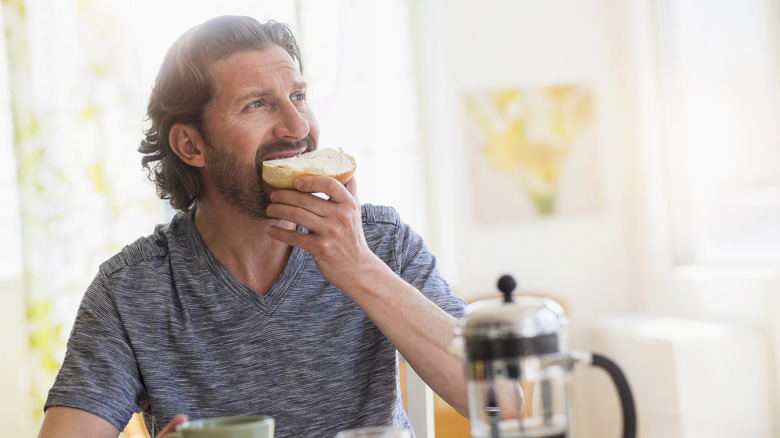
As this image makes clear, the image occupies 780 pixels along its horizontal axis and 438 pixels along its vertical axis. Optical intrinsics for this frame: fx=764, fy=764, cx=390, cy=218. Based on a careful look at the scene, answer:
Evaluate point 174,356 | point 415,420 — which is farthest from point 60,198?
point 415,420

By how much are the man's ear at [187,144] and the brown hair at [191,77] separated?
15 mm

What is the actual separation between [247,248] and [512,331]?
35.7 inches

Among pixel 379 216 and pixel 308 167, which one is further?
pixel 379 216

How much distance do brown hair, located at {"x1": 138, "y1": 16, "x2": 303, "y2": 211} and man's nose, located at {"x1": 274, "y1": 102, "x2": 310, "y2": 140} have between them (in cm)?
15

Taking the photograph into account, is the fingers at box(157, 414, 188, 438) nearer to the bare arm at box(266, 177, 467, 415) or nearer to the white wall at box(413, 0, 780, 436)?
the bare arm at box(266, 177, 467, 415)

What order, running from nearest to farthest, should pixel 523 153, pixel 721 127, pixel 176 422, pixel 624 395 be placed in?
pixel 624 395 < pixel 176 422 < pixel 721 127 < pixel 523 153

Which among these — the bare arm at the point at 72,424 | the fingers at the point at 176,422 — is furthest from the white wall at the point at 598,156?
the fingers at the point at 176,422

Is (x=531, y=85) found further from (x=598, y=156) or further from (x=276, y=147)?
(x=276, y=147)

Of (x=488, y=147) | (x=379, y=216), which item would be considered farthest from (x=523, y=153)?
(x=379, y=216)

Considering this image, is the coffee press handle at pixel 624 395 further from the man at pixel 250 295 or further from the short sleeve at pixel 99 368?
the short sleeve at pixel 99 368

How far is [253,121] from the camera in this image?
1499 mm

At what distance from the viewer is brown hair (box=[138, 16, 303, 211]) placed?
1543mm

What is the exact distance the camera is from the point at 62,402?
47.4 inches

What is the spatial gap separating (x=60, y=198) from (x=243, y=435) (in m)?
3.24
